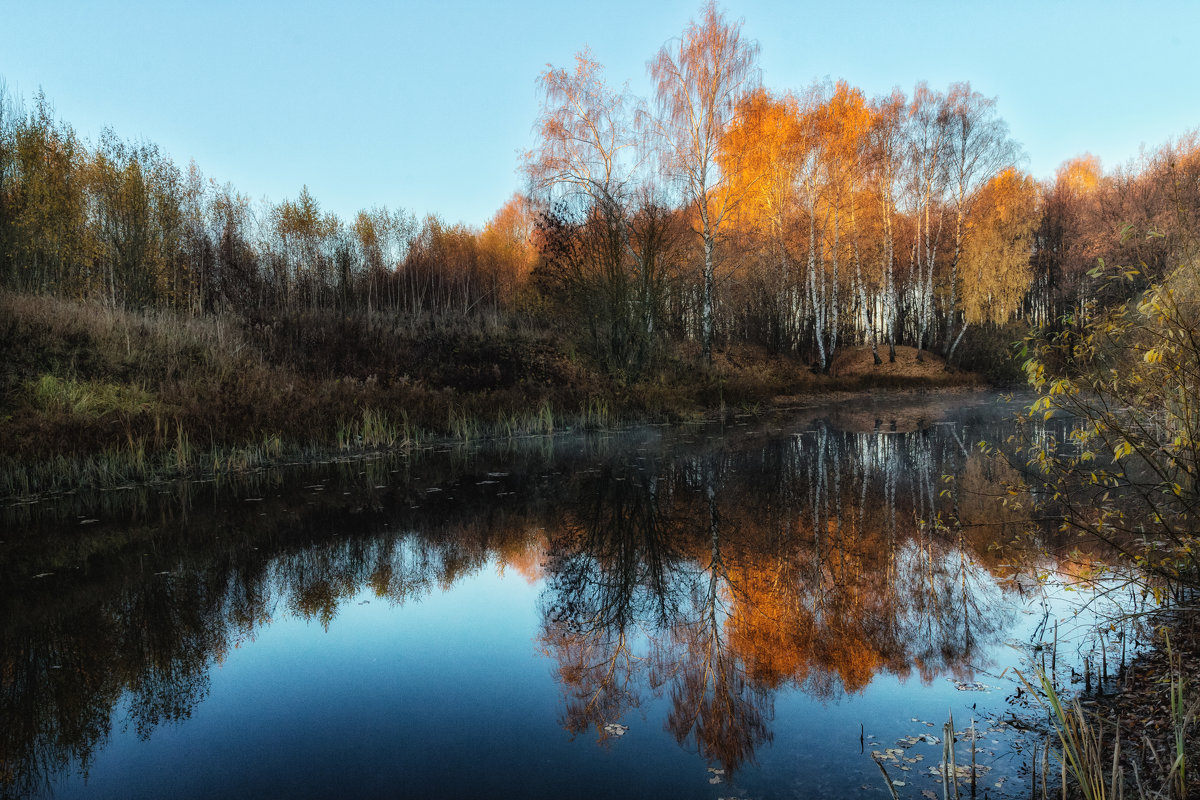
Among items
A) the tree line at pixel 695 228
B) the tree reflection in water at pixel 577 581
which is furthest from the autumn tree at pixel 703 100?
the tree reflection in water at pixel 577 581

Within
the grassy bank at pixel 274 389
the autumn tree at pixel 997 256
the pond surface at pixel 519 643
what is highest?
the autumn tree at pixel 997 256

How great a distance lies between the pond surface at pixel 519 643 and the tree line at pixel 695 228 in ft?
32.9

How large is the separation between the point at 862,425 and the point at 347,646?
1371 cm

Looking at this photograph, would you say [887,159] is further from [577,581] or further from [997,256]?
[577,581]

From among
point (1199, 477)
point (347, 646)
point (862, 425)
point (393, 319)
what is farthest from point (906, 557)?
point (393, 319)

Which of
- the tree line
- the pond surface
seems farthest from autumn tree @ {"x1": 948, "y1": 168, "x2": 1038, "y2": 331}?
the pond surface

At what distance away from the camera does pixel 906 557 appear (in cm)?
562

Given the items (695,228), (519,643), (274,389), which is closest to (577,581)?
(519,643)

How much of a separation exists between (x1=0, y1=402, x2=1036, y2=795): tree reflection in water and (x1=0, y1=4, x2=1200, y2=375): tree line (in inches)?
343

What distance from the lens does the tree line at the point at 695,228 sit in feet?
59.7

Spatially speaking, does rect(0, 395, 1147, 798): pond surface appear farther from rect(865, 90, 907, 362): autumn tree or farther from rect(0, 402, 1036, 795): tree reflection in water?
rect(865, 90, 907, 362): autumn tree

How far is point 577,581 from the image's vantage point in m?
5.55

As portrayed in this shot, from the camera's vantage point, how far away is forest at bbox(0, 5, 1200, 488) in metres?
12.5

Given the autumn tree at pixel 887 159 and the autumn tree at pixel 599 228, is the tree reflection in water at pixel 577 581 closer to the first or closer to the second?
the autumn tree at pixel 599 228
